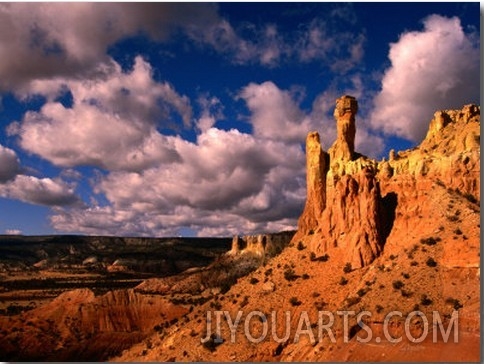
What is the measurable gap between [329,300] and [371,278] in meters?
4.90

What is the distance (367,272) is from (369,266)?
1.18 m

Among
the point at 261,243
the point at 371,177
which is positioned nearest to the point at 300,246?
the point at 371,177

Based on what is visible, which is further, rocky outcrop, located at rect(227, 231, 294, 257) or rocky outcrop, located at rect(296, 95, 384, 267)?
rocky outcrop, located at rect(227, 231, 294, 257)

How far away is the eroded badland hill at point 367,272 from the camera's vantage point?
39.6m

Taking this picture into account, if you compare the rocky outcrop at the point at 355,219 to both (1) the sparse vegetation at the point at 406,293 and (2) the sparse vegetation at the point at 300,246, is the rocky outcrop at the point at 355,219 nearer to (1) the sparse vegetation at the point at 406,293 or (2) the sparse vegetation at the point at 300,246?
(2) the sparse vegetation at the point at 300,246

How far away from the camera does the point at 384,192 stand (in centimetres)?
5431

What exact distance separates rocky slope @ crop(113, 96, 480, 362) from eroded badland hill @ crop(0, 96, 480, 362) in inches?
4.3

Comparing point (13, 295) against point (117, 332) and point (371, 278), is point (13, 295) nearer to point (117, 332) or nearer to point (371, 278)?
point (117, 332)

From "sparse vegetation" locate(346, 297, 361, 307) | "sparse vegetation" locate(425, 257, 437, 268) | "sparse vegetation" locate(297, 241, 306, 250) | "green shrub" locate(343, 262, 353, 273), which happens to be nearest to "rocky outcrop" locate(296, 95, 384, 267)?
"green shrub" locate(343, 262, 353, 273)

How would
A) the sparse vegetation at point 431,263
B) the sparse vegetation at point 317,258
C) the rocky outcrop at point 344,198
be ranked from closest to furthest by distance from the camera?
the sparse vegetation at point 431,263, the rocky outcrop at point 344,198, the sparse vegetation at point 317,258

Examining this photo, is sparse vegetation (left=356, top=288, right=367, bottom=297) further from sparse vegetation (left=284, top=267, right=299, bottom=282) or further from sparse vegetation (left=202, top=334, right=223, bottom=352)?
sparse vegetation (left=202, top=334, right=223, bottom=352)

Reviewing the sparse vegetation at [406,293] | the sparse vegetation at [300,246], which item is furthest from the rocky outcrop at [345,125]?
the sparse vegetation at [406,293]

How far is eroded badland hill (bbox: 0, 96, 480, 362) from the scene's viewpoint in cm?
3959

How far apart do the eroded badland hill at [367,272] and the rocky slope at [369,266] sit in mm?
110
